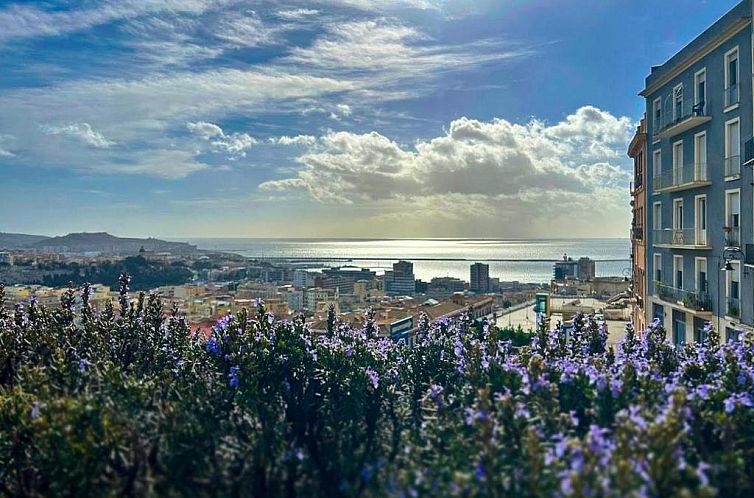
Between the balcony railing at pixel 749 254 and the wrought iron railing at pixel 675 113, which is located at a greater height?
the wrought iron railing at pixel 675 113

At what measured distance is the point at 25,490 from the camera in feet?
13.8

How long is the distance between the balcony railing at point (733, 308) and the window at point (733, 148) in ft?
10.6

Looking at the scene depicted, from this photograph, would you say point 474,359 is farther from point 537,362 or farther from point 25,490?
point 25,490

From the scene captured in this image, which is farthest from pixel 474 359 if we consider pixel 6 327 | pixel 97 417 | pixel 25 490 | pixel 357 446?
pixel 6 327

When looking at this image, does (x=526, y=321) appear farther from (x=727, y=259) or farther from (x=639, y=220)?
(x=727, y=259)

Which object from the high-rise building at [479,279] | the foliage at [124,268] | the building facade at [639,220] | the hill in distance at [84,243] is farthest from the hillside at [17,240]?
the building facade at [639,220]

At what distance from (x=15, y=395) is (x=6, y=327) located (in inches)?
104

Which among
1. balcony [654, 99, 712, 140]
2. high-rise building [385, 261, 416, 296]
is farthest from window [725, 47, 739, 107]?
high-rise building [385, 261, 416, 296]

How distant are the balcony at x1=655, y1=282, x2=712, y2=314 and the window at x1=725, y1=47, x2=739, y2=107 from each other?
5.34 m

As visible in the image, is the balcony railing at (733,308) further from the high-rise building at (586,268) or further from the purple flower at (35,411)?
the high-rise building at (586,268)

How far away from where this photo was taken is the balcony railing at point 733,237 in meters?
15.2

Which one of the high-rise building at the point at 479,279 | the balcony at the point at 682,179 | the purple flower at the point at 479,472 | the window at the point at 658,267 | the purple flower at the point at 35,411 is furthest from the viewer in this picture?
the high-rise building at the point at 479,279

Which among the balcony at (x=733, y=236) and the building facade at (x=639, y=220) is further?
the building facade at (x=639, y=220)

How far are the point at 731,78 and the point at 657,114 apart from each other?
187 inches
